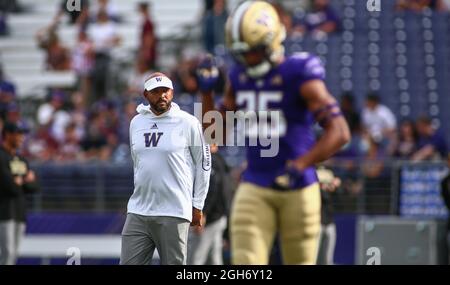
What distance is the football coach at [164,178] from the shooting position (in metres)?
8.00

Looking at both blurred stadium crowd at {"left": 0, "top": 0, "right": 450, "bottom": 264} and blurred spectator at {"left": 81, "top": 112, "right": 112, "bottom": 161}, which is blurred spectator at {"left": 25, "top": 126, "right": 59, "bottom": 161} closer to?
blurred stadium crowd at {"left": 0, "top": 0, "right": 450, "bottom": 264}

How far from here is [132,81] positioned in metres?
20.2

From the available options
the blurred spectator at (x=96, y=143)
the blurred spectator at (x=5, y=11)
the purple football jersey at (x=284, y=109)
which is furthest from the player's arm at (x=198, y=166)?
the blurred spectator at (x=5, y=11)

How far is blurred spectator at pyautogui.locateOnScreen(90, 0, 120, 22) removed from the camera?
20.5 metres

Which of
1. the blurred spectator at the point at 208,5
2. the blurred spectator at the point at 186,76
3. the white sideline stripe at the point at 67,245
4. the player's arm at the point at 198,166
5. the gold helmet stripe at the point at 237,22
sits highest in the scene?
the blurred spectator at the point at 208,5

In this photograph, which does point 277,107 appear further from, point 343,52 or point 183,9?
point 183,9

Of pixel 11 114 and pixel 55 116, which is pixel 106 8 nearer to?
pixel 55 116

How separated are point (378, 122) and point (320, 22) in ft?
9.83

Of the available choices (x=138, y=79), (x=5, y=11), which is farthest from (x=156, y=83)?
(x=5, y=11)

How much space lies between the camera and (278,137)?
24.9 ft

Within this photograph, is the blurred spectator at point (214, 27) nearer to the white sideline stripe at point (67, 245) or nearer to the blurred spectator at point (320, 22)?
the blurred spectator at point (320, 22)

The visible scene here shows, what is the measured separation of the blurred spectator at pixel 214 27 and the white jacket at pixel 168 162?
11.1 metres
